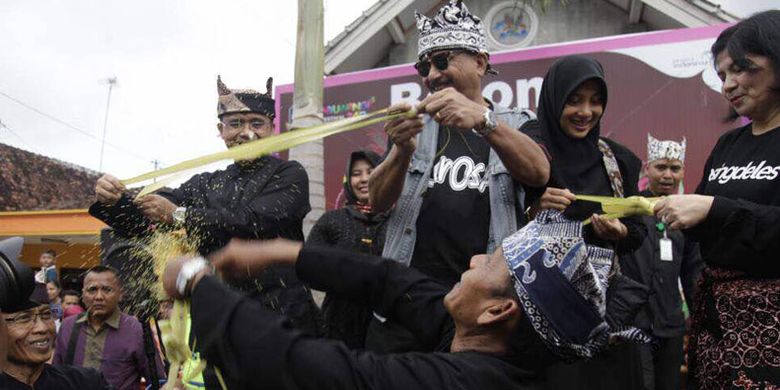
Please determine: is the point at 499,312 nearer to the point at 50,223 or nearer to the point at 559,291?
the point at 559,291

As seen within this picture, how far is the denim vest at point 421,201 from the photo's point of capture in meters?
2.94

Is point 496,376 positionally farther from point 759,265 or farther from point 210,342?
point 759,265

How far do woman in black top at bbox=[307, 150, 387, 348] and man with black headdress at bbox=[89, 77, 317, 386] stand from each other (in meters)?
0.15

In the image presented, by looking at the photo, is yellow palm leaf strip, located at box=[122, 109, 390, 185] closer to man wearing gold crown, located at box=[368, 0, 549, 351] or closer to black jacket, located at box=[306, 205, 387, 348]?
man wearing gold crown, located at box=[368, 0, 549, 351]

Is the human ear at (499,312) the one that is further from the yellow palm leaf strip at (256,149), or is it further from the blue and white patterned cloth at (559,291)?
the yellow palm leaf strip at (256,149)

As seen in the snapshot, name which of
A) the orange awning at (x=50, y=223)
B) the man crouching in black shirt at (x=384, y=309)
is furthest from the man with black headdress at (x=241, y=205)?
the orange awning at (x=50, y=223)

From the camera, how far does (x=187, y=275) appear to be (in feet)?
5.84

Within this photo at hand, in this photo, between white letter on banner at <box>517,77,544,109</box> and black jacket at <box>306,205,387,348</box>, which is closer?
black jacket at <box>306,205,387,348</box>

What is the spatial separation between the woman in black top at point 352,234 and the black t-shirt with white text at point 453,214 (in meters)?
0.49

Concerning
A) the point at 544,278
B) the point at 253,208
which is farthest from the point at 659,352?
the point at 544,278

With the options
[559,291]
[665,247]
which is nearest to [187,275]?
[559,291]

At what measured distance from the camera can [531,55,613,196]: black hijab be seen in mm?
3055

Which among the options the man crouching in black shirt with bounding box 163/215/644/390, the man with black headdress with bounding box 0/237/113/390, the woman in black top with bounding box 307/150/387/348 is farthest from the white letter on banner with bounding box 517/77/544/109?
the man crouching in black shirt with bounding box 163/215/644/390

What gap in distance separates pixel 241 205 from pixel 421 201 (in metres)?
0.94
